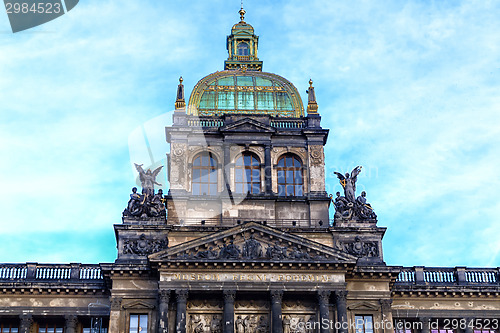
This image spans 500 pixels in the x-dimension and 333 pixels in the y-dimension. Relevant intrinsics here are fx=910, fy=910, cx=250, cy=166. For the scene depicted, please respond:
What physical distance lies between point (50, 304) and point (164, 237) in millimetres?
8567

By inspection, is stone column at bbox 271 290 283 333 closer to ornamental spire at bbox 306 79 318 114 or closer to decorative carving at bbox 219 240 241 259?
decorative carving at bbox 219 240 241 259

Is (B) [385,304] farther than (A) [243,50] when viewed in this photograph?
No

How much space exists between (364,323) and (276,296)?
5.98 metres

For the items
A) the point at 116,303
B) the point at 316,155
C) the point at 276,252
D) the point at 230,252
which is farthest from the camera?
the point at 316,155

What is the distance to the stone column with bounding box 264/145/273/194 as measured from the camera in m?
A: 62.9

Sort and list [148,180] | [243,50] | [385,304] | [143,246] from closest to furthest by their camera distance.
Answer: [385,304] → [143,246] → [148,180] → [243,50]

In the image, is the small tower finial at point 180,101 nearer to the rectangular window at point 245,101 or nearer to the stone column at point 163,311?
the rectangular window at point 245,101

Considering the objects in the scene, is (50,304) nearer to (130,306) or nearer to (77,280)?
(77,280)

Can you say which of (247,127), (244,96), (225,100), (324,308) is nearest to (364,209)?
(324,308)

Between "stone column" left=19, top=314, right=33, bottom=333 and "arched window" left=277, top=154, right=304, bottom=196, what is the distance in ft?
61.5

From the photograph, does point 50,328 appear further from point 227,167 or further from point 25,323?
point 227,167

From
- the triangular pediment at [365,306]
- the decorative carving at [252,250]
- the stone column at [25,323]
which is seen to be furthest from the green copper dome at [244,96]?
the stone column at [25,323]

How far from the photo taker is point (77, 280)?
59.2 meters

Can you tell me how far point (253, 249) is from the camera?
Answer: 56.3 meters
